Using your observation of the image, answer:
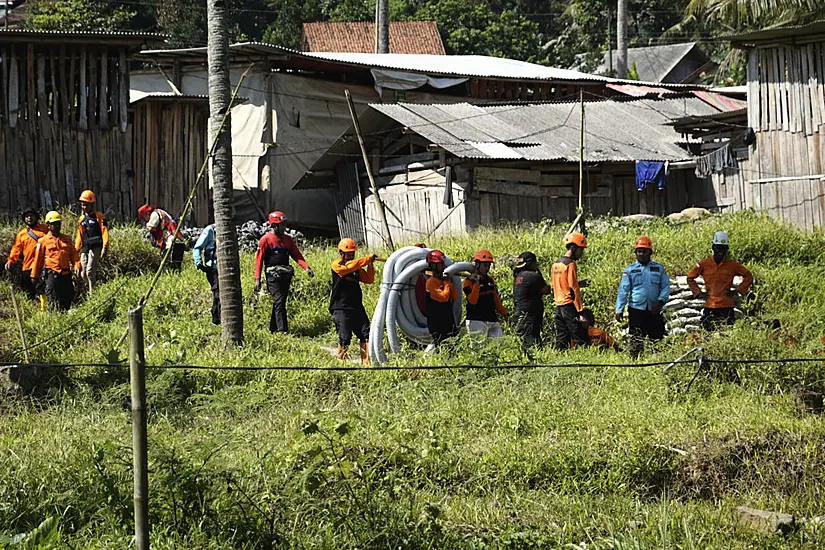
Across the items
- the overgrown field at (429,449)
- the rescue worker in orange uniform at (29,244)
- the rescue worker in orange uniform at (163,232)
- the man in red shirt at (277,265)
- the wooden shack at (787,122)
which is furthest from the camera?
the wooden shack at (787,122)

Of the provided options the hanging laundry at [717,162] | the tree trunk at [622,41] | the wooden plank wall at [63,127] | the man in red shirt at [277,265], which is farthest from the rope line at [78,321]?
the tree trunk at [622,41]

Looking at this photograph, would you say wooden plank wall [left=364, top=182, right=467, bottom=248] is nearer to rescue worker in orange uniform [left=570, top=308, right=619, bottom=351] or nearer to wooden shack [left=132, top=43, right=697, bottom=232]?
wooden shack [left=132, top=43, right=697, bottom=232]

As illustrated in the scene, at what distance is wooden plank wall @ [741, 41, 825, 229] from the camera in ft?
62.8

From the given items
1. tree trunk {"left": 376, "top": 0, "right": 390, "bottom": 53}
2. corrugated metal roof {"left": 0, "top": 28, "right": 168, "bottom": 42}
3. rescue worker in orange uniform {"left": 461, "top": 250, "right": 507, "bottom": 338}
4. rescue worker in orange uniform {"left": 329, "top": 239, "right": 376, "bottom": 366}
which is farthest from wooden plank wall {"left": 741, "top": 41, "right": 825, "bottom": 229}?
tree trunk {"left": 376, "top": 0, "right": 390, "bottom": 53}

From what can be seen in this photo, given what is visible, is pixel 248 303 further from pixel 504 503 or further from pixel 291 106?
pixel 291 106

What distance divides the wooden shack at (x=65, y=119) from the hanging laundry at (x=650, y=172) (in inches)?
374

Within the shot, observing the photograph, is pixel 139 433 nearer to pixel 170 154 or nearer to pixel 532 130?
pixel 170 154

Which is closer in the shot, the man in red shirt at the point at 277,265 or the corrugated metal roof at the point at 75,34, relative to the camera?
the man in red shirt at the point at 277,265

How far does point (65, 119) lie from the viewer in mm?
20453

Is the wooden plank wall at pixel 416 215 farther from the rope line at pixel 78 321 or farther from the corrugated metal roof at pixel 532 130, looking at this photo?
the rope line at pixel 78 321

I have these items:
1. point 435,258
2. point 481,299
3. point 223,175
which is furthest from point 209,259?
point 481,299

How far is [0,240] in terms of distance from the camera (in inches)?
698

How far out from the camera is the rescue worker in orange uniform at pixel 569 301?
12.4 m

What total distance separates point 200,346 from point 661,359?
559 centimetres
